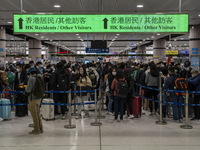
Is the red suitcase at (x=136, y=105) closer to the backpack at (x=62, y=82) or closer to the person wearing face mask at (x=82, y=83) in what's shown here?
the person wearing face mask at (x=82, y=83)

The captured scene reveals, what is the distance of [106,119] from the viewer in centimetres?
840

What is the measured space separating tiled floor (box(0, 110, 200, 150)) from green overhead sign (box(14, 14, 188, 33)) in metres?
3.02

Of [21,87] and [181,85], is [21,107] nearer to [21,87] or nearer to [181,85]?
[21,87]

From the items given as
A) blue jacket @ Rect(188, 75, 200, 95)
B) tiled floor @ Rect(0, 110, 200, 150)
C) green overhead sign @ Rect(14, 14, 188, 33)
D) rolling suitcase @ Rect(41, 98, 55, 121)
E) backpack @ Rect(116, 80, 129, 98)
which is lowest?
tiled floor @ Rect(0, 110, 200, 150)

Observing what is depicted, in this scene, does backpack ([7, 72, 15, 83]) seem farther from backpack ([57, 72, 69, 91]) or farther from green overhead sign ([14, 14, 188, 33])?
green overhead sign ([14, 14, 188, 33])

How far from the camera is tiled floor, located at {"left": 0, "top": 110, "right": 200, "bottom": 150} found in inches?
222

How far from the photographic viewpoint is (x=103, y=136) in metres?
6.41

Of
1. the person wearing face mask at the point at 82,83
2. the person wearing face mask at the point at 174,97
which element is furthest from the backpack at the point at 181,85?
the person wearing face mask at the point at 82,83

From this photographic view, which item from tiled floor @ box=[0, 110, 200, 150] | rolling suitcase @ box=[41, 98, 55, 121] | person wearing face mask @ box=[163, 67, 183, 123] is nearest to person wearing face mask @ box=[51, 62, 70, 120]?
rolling suitcase @ box=[41, 98, 55, 121]

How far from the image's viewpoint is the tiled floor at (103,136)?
5.63 meters

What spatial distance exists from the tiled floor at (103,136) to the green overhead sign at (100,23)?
302cm

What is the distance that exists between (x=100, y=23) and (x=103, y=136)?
11.0ft

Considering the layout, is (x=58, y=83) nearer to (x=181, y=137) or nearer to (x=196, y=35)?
(x=181, y=137)

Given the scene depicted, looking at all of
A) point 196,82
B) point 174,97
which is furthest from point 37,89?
point 196,82
